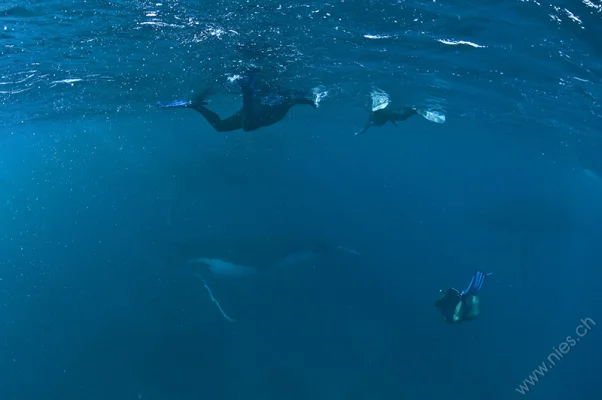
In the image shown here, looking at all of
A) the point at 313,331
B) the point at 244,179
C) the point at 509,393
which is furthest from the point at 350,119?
the point at 509,393

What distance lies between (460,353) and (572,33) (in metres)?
15.8

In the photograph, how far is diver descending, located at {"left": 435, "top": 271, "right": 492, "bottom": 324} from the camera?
33.9 ft

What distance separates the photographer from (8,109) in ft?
71.9

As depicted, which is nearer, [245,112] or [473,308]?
[245,112]

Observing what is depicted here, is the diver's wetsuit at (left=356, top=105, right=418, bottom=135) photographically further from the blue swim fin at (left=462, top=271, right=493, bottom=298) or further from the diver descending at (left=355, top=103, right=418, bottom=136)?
the blue swim fin at (left=462, top=271, right=493, bottom=298)

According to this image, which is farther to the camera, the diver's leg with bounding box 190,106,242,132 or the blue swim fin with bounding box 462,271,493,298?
the blue swim fin with bounding box 462,271,493,298

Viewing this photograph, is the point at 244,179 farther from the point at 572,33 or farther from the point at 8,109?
the point at 572,33

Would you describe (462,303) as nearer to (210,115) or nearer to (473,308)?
(473,308)

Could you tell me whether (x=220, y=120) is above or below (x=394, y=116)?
above

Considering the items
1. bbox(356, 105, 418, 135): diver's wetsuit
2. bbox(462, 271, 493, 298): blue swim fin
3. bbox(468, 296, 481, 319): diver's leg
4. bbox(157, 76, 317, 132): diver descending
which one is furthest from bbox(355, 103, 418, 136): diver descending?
bbox(468, 296, 481, 319): diver's leg

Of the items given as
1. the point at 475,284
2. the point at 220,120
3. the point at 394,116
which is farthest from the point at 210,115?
the point at 394,116

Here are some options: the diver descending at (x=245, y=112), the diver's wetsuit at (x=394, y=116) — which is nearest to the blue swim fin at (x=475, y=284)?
the diver's wetsuit at (x=394, y=116)

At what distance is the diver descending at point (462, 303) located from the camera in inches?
407

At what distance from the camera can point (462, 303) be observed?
10695 mm
